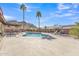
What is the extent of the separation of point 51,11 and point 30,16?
1.24ft

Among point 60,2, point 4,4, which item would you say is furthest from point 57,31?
point 4,4

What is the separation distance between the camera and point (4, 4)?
3.44 meters

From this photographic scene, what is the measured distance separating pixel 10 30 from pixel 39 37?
0.52 meters

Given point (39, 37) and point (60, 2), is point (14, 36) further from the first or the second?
point (60, 2)

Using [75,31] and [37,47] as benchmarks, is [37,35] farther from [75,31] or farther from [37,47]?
[75,31]

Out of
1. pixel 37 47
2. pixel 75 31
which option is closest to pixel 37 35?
pixel 37 47

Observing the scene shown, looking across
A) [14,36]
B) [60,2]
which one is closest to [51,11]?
[60,2]

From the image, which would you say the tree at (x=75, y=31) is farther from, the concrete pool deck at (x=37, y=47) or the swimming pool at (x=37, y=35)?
the swimming pool at (x=37, y=35)

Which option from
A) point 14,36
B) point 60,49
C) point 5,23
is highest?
point 5,23

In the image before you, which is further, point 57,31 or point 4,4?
point 57,31

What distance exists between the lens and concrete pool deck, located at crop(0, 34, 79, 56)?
11.3 feet

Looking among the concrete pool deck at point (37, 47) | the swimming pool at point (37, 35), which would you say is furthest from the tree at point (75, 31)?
the swimming pool at point (37, 35)

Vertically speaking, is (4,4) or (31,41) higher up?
(4,4)

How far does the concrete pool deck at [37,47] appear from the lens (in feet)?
11.3
